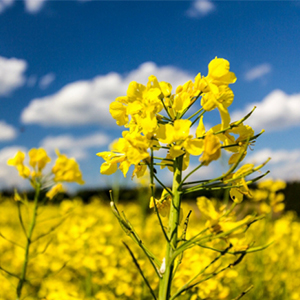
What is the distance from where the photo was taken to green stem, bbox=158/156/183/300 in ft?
3.62

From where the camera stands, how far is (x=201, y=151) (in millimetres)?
1035

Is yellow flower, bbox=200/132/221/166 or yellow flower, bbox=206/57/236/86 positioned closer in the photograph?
yellow flower, bbox=200/132/221/166

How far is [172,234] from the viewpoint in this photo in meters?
1.11

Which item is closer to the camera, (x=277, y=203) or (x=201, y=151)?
(x=201, y=151)

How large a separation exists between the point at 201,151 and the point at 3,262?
381 cm

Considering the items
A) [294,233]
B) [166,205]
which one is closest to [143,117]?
[166,205]

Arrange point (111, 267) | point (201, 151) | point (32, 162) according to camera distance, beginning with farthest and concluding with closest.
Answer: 1. point (111, 267)
2. point (32, 162)
3. point (201, 151)

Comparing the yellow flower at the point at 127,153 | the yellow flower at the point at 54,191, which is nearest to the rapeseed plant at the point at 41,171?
the yellow flower at the point at 54,191

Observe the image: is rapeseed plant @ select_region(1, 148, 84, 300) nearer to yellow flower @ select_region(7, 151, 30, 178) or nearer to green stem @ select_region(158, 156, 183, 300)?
yellow flower @ select_region(7, 151, 30, 178)

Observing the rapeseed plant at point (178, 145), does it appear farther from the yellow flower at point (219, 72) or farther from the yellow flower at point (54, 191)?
the yellow flower at point (54, 191)

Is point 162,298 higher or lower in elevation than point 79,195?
lower

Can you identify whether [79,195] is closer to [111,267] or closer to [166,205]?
[111,267]

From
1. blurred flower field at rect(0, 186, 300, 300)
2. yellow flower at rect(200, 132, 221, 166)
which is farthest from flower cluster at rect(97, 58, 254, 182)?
blurred flower field at rect(0, 186, 300, 300)

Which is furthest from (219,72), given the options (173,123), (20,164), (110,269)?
(110,269)
